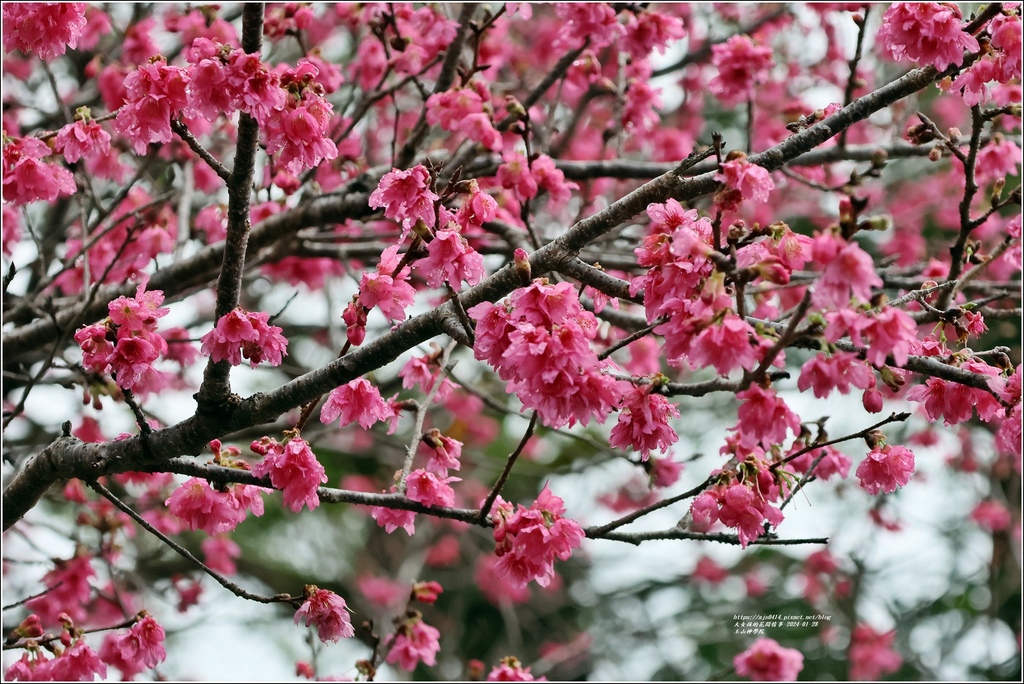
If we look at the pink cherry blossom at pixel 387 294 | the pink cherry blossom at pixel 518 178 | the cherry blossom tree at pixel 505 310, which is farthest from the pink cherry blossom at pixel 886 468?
the pink cherry blossom at pixel 518 178

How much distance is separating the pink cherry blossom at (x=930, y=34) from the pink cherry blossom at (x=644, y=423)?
109 centimetres

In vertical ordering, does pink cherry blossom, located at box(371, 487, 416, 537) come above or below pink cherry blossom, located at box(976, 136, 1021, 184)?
below

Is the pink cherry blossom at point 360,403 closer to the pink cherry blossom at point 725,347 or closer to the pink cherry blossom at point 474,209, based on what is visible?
the pink cherry blossom at point 474,209

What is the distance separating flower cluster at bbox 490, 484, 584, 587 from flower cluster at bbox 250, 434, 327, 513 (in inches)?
19.0

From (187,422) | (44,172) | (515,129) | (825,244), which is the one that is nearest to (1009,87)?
(515,129)

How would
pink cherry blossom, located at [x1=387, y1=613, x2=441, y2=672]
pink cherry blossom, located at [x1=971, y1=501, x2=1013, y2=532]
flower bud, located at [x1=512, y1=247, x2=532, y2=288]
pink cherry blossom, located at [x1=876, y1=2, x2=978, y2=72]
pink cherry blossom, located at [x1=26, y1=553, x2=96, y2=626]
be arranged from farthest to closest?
pink cherry blossom, located at [x1=971, y1=501, x2=1013, y2=532] < pink cherry blossom, located at [x1=26, y1=553, x2=96, y2=626] < pink cherry blossom, located at [x1=387, y1=613, x2=441, y2=672] < pink cherry blossom, located at [x1=876, y1=2, x2=978, y2=72] < flower bud, located at [x1=512, y1=247, x2=532, y2=288]

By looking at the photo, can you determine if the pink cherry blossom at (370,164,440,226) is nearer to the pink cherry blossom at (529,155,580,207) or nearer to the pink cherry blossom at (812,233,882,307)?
the pink cherry blossom at (812,233,882,307)

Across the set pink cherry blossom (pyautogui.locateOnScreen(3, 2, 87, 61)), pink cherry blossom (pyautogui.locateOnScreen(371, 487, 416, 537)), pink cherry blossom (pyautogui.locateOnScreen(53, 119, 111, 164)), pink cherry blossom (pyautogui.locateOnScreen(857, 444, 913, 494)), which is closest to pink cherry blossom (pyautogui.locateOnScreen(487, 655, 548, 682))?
pink cherry blossom (pyautogui.locateOnScreen(371, 487, 416, 537))

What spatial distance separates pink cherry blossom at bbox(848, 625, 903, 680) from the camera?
221 inches

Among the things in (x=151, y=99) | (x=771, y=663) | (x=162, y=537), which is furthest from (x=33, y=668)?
(x=771, y=663)

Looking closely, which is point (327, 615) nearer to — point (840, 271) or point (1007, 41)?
point (840, 271)

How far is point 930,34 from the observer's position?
2.19 m

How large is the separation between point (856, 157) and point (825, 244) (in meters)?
2.56

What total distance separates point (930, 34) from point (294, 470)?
1951 millimetres
